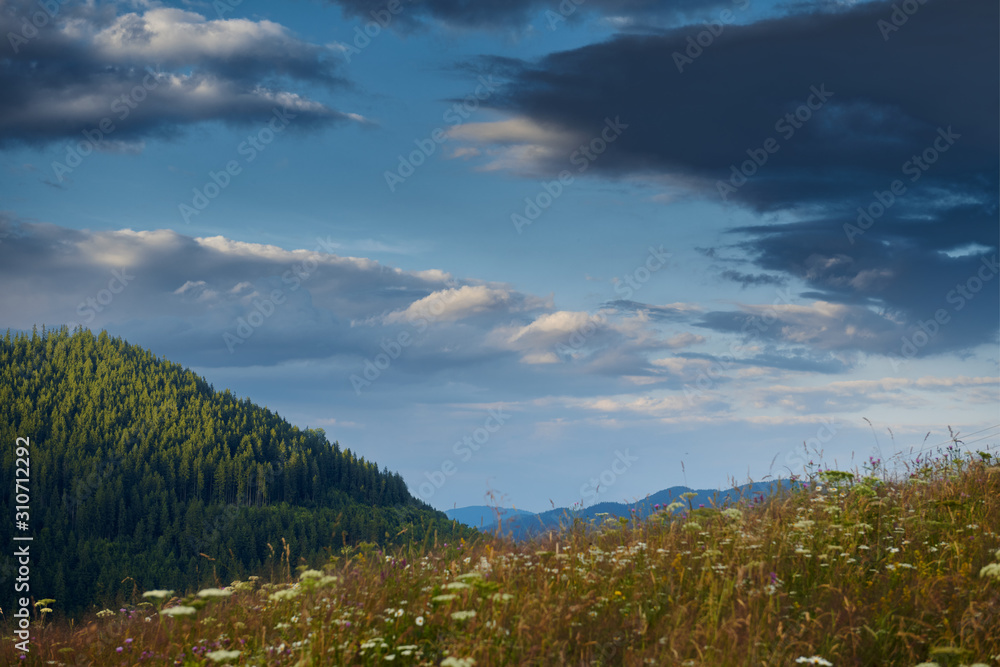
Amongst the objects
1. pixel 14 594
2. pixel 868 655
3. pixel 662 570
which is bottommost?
pixel 14 594

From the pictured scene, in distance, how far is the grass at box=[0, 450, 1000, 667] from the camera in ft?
21.1

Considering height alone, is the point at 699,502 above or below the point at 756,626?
above

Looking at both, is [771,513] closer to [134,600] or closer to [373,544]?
[373,544]

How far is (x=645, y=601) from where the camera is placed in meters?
7.24

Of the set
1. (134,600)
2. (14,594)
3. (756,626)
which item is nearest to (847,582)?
(756,626)

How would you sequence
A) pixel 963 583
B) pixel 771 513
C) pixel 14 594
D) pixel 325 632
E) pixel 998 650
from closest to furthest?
pixel 998 650
pixel 325 632
pixel 963 583
pixel 771 513
pixel 14 594

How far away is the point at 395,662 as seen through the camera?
6.56m

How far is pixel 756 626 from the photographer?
6.64m

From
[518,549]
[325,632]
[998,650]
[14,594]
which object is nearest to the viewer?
[998,650]

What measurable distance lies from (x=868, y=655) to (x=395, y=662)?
4515 mm

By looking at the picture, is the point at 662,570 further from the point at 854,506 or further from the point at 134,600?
the point at 134,600

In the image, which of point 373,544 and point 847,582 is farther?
point 373,544

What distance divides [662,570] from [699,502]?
2949 mm

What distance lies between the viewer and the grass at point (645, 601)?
6.42 metres
